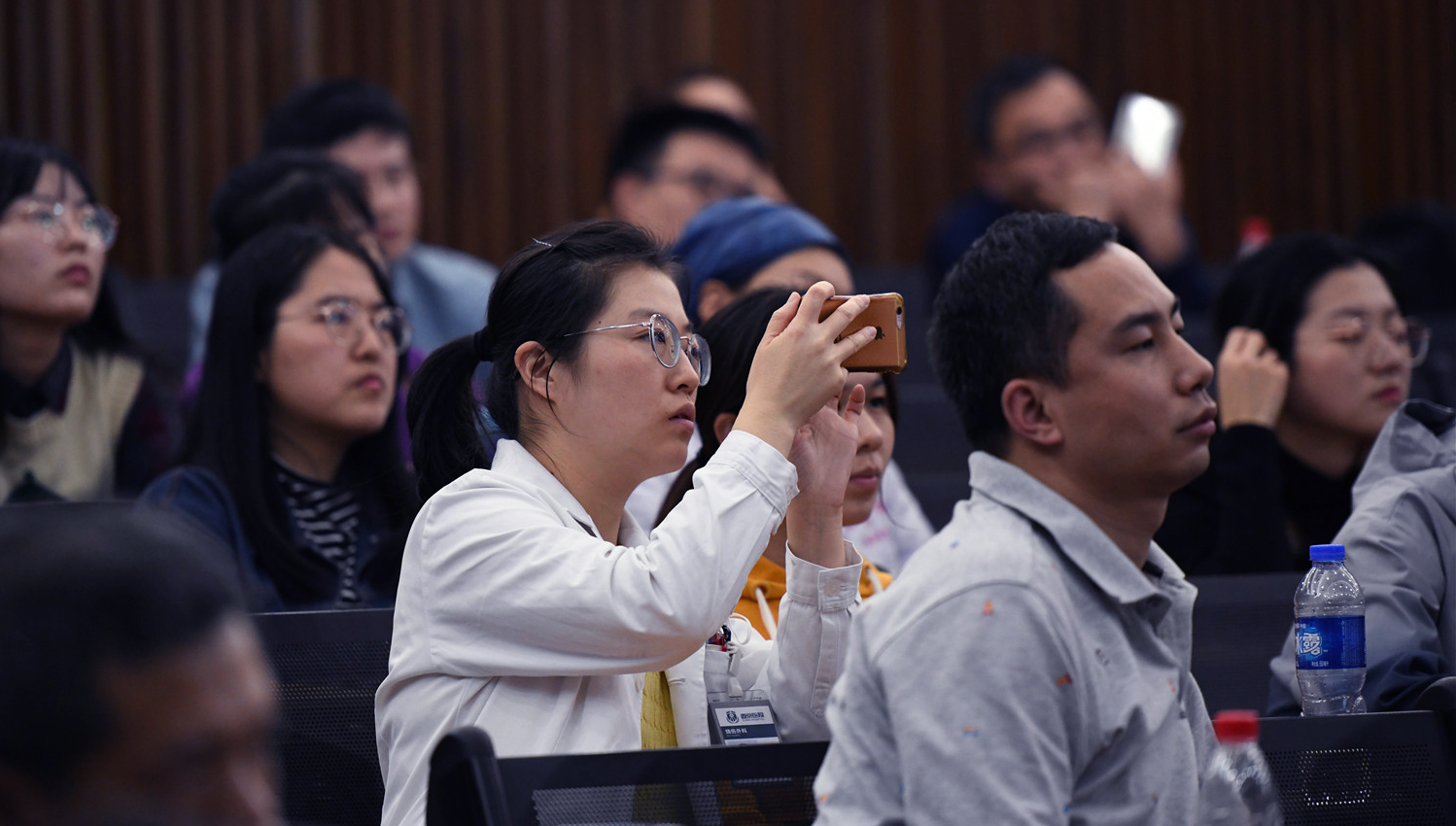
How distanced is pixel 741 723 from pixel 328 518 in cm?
109

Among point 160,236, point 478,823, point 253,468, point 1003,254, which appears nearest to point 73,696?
point 478,823

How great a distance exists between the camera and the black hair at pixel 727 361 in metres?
2.13

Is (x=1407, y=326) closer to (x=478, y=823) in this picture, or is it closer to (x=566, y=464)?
(x=566, y=464)

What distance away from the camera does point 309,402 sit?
2619 mm

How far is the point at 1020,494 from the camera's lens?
137 centimetres

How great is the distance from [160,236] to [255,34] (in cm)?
62

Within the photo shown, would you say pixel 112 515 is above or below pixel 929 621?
above

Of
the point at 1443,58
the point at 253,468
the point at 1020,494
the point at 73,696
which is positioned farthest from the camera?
the point at 1443,58

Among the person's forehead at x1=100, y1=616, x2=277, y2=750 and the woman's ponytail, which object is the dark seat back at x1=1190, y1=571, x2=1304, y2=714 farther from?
the person's forehead at x1=100, y1=616, x2=277, y2=750

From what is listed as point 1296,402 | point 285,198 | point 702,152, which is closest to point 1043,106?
point 702,152

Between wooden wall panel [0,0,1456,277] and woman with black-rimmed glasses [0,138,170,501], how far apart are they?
1297mm

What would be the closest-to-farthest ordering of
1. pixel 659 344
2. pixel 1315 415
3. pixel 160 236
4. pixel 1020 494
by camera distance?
pixel 1020 494, pixel 659 344, pixel 1315 415, pixel 160 236

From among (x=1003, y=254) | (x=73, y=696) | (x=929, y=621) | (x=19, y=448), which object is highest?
(x=1003, y=254)

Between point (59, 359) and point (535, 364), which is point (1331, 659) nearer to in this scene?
point (535, 364)
